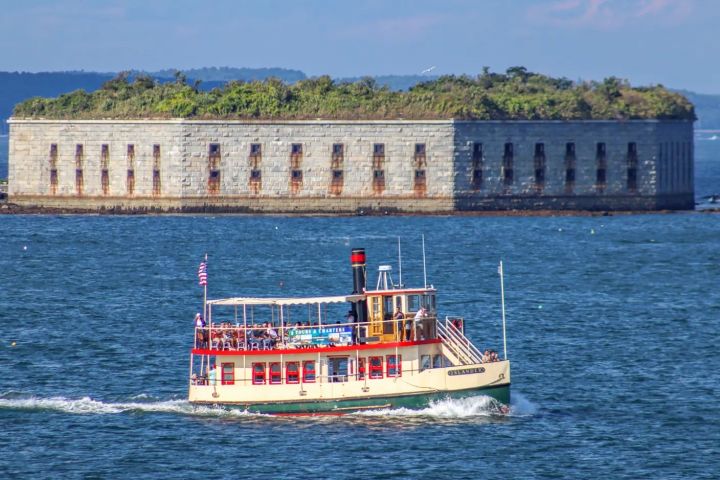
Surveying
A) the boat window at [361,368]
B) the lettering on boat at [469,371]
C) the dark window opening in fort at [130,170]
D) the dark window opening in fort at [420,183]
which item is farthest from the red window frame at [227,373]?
the dark window opening in fort at [130,170]

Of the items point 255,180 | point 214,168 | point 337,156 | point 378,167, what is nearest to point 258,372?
point 378,167

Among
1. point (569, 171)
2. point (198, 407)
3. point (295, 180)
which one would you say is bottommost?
point (198, 407)

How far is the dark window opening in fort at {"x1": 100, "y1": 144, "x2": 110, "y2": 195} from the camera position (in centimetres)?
13525

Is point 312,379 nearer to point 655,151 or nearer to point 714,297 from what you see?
point 714,297

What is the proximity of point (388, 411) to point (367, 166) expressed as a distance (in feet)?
265

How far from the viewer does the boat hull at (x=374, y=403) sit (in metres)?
51.5

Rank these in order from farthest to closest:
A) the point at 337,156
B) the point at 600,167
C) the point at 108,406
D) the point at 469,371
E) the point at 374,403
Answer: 1. the point at 600,167
2. the point at 337,156
3. the point at 108,406
4. the point at 374,403
5. the point at 469,371

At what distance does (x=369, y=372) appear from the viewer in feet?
171

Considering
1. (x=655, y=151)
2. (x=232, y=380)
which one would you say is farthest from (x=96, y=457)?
(x=655, y=151)

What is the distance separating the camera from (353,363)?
171 feet

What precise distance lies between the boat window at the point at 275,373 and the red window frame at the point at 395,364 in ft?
10.9

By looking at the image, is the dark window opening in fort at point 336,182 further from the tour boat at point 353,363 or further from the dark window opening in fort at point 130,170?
the tour boat at point 353,363

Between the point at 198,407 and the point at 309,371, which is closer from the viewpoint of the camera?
the point at 309,371

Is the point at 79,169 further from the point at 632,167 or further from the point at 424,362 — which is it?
the point at 424,362
